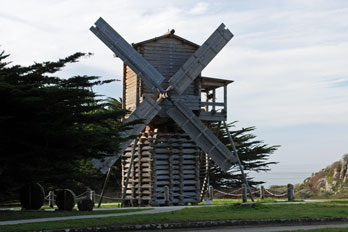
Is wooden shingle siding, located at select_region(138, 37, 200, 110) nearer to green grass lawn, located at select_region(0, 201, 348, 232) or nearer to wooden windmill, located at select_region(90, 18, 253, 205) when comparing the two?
wooden windmill, located at select_region(90, 18, 253, 205)

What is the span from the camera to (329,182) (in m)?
46.7

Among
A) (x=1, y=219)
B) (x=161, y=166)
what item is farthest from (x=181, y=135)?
(x=1, y=219)

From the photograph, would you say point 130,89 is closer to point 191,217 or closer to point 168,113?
point 168,113

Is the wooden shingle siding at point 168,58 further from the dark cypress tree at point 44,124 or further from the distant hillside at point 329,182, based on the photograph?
the distant hillside at point 329,182

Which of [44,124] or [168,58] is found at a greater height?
[168,58]

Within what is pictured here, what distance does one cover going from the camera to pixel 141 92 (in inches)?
1232

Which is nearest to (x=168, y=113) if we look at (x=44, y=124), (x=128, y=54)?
(x=128, y=54)

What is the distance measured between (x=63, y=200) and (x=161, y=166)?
888cm

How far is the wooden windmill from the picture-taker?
30.4 metres

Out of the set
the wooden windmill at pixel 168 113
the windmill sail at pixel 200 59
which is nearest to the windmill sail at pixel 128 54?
the wooden windmill at pixel 168 113

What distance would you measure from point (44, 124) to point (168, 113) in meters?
11.4

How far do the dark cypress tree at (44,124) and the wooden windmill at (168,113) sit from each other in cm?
805

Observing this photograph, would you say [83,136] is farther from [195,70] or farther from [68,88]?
[195,70]

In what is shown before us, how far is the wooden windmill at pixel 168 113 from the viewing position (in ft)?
99.7
